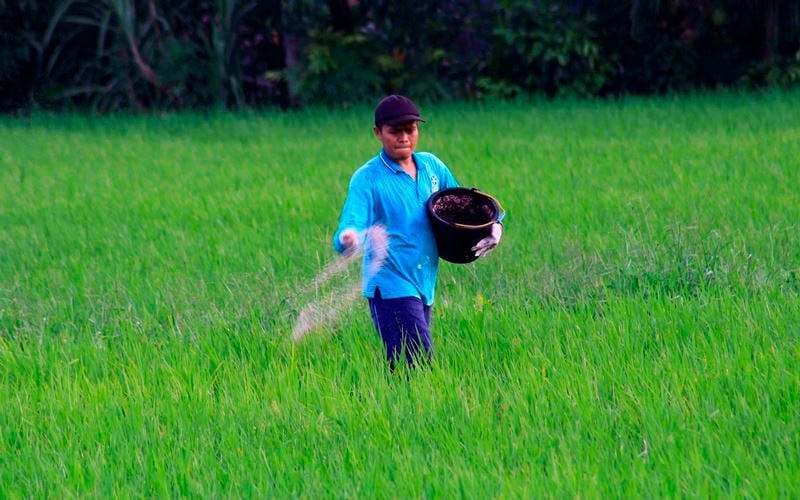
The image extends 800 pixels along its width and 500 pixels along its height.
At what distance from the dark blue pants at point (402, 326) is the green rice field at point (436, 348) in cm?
9

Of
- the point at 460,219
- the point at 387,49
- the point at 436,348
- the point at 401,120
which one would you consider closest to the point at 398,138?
the point at 401,120

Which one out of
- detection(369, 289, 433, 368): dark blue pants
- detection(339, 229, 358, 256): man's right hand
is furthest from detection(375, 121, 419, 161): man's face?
detection(369, 289, 433, 368): dark blue pants

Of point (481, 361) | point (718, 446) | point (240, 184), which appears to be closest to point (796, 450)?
point (718, 446)

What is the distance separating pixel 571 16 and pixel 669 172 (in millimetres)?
7341

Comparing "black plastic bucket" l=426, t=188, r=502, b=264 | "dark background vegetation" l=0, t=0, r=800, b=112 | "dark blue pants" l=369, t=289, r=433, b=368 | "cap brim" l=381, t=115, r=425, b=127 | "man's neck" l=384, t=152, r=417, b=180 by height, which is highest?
"cap brim" l=381, t=115, r=425, b=127

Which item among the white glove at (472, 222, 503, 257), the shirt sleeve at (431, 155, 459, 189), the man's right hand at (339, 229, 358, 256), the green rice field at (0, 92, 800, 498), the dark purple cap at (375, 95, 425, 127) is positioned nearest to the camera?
the green rice field at (0, 92, 800, 498)

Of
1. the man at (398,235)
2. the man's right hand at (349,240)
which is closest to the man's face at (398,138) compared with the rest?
the man at (398,235)

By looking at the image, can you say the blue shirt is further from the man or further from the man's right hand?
the man's right hand

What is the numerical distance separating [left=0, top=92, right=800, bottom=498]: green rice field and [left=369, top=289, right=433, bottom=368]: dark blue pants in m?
0.09

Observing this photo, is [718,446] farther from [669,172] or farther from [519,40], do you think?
[519,40]

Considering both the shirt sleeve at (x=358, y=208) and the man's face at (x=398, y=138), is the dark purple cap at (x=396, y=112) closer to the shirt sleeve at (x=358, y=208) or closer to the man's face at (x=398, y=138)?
the man's face at (x=398, y=138)

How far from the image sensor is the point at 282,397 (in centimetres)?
377

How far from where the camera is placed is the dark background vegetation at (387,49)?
1528 cm

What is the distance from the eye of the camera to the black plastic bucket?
3.81 metres
